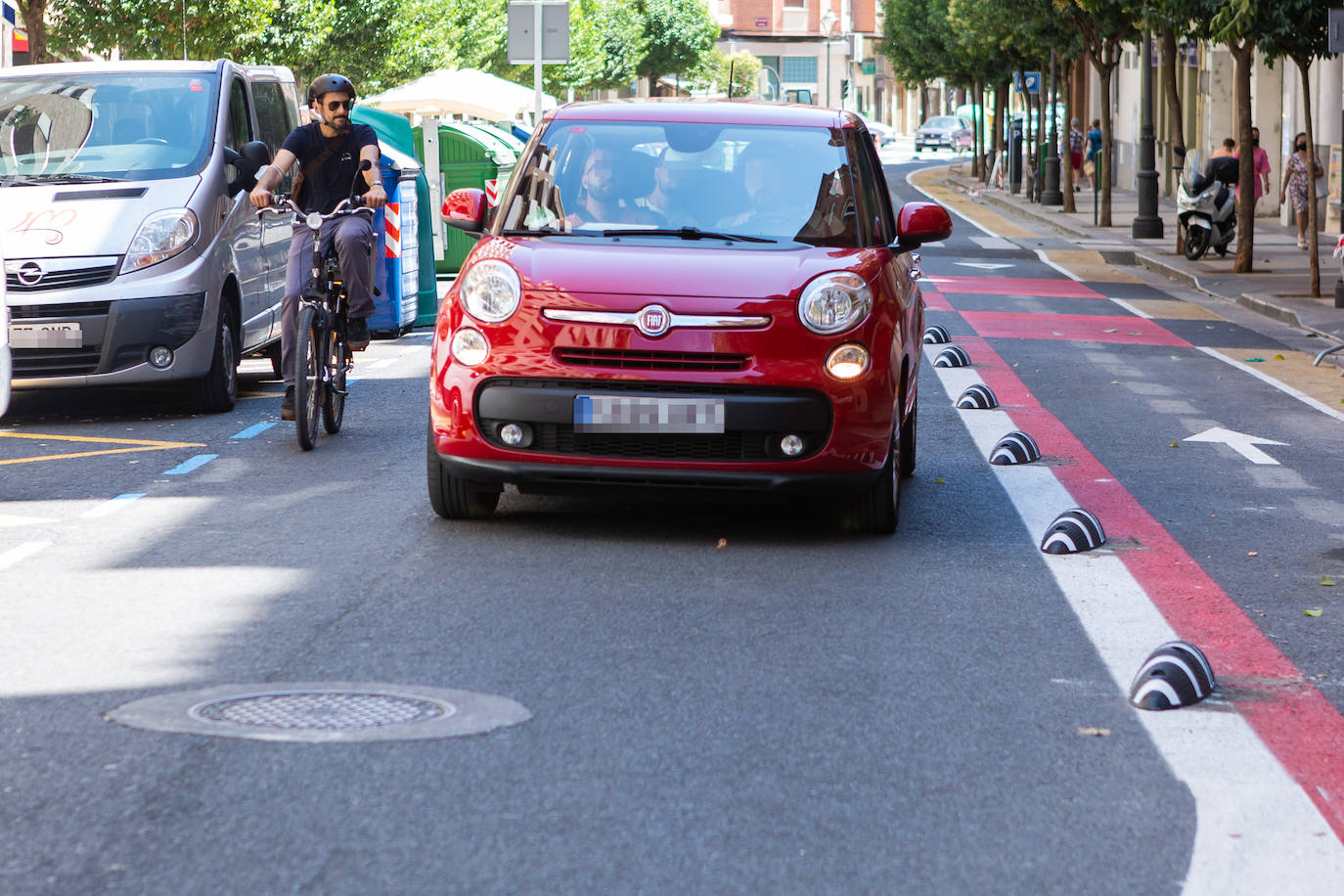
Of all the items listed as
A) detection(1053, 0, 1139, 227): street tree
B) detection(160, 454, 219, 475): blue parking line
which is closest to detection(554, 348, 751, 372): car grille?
detection(160, 454, 219, 475): blue parking line

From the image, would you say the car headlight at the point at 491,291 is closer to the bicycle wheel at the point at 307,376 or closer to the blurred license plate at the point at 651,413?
the blurred license plate at the point at 651,413

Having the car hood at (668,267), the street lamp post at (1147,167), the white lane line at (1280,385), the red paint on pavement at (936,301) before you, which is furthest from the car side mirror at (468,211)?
the street lamp post at (1147,167)

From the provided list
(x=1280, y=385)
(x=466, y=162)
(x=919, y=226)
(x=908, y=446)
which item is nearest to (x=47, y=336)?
(x=908, y=446)

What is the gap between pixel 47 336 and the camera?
10.8 m

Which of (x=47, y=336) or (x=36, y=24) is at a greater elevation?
(x=36, y=24)

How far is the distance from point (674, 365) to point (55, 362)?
4.83 m

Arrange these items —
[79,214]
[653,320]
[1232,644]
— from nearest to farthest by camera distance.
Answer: [1232,644] → [653,320] → [79,214]

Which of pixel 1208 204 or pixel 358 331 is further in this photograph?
pixel 1208 204

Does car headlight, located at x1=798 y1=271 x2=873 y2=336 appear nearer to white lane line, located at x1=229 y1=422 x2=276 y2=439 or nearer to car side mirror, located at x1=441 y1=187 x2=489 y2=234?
car side mirror, located at x1=441 y1=187 x2=489 y2=234

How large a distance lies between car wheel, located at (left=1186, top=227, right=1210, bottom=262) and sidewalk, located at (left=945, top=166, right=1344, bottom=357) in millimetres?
146

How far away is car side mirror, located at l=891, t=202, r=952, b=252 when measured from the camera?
805 cm

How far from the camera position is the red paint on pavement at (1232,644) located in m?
4.89

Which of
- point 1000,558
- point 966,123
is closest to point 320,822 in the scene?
point 1000,558

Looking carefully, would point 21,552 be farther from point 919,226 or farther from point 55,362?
point 55,362
